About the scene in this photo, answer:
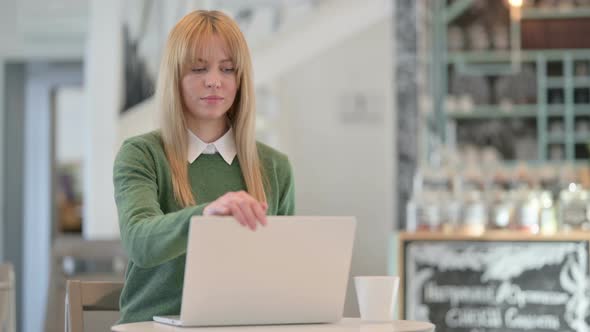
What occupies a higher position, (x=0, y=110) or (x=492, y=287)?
(x=0, y=110)

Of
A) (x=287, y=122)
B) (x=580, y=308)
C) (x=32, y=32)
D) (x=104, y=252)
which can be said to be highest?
(x=32, y=32)

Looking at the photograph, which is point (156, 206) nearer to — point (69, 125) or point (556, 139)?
point (69, 125)

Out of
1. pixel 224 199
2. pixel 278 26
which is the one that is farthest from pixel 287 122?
pixel 224 199

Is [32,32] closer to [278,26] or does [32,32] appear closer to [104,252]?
[278,26]

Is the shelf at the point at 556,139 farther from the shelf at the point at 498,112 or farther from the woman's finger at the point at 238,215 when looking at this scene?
the woman's finger at the point at 238,215

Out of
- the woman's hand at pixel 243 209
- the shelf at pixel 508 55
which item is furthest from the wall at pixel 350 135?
the woman's hand at pixel 243 209

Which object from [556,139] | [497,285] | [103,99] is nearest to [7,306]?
[497,285]

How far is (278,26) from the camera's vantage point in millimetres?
6941

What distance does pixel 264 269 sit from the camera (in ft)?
4.92

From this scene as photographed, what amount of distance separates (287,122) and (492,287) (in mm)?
2727

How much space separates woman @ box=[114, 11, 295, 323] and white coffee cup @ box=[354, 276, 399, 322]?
8.6 inches

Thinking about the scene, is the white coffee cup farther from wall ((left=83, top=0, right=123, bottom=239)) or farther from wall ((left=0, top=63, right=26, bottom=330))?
wall ((left=0, top=63, right=26, bottom=330))

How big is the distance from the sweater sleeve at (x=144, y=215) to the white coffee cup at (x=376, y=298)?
32 centimetres

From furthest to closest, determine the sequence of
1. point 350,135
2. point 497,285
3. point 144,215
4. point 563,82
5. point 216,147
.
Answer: point 563,82 < point 350,135 < point 497,285 < point 216,147 < point 144,215
